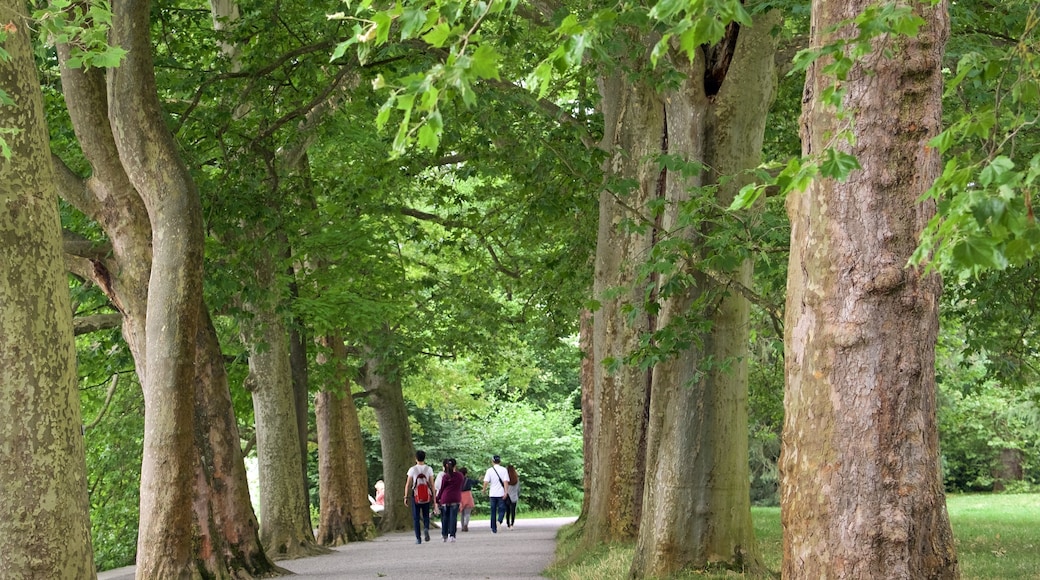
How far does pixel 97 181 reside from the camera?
13.8 meters

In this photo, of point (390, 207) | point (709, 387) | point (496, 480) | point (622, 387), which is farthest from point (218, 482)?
point (496, 480)

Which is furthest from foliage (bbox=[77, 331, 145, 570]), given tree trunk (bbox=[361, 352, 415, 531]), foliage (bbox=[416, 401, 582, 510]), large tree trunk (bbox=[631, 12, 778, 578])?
foliage (bbox=[416, 401, 582, 510])

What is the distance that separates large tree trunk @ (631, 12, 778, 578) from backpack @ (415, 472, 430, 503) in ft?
42.1

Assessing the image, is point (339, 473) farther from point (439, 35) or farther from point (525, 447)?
point (439, 35)

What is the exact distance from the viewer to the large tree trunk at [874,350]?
5.86 m

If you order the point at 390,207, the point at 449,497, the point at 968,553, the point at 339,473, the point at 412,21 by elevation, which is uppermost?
the point at 390,207

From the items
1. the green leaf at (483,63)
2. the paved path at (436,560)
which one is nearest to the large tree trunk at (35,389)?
the green leaf at (483,63)

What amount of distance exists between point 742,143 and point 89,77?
6603 millimetres

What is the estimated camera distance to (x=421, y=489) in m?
25.4

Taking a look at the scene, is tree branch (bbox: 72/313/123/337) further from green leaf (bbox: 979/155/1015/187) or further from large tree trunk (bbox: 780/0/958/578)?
green leaf (bbox: 979/155/1015/187)

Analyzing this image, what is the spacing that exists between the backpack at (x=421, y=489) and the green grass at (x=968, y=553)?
2779 mm

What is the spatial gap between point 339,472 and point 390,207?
296 inches

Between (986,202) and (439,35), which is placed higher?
(439,35)

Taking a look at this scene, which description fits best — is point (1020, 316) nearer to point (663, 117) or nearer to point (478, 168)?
point (663, 117)
